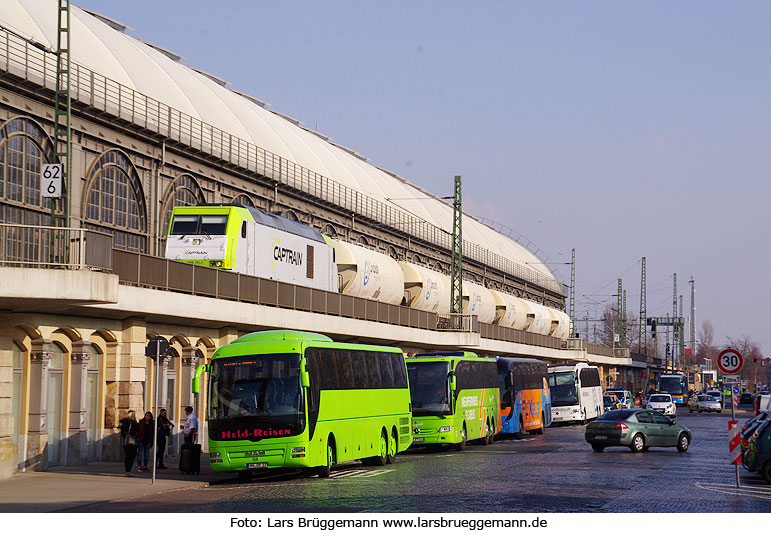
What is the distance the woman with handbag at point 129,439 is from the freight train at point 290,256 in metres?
9.69

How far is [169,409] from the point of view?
3622 cm

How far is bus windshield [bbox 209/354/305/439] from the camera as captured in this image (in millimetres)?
25609

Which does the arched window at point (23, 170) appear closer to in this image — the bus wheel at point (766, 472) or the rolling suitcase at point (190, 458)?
the rolling suitcase at point (190, 458)

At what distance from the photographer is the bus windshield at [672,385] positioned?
353 feet

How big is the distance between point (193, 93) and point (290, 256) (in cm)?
1484

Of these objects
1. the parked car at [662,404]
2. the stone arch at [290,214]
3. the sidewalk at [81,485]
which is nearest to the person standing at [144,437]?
the sidewalk at [81,485]

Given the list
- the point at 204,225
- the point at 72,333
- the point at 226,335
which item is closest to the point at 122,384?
the point at 72,333

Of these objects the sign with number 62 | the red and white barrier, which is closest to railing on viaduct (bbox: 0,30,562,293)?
the sign with number 62

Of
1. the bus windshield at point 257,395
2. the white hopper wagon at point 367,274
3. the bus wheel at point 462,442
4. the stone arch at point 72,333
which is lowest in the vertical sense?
the bus wheel at point 462,442

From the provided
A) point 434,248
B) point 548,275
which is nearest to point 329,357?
point 434,248

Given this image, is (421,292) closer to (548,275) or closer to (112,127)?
(112,127)

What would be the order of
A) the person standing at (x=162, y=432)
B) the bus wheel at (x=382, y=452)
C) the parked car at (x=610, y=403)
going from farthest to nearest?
the parked car at (x=610, y=403)
the bus wheel at (x=382, y=452)
the person standing at (x=162, y=432)

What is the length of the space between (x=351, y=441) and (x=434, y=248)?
57917mm

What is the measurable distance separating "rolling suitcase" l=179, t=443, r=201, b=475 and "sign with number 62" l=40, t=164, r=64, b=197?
6850 millimetres
